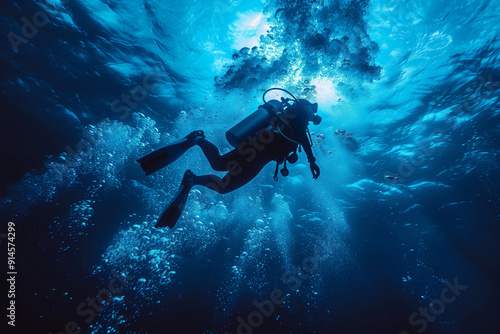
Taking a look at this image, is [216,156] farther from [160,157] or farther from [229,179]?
[160,157]

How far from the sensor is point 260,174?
14.9 metres

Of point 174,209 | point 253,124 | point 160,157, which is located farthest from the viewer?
point 253,124

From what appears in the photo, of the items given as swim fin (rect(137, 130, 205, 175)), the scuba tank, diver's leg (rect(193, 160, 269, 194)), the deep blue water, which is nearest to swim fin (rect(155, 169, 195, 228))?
diver's leg (rect(193, 160, 269, 194))

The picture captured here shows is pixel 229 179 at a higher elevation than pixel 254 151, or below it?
below

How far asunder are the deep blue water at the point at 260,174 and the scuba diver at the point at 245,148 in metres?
5.07

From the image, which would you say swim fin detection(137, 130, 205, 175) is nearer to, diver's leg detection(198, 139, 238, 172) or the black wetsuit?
diver's leg detection(198, 139, 238, 172)

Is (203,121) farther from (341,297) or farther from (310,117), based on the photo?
(341,297)

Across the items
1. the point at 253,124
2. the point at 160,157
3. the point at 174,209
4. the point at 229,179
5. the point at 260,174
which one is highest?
the point at 260,174

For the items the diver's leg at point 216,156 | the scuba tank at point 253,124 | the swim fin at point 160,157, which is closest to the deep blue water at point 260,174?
the scuba tank at point 253,124

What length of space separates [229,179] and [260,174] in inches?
419

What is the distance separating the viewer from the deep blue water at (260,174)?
26.2ft

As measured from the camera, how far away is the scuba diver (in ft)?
12.5

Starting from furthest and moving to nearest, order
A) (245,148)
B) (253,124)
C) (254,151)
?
(254,151) → (245,148) → (253,124)

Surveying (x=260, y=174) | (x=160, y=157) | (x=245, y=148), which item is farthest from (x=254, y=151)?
(x=260, y=174)
